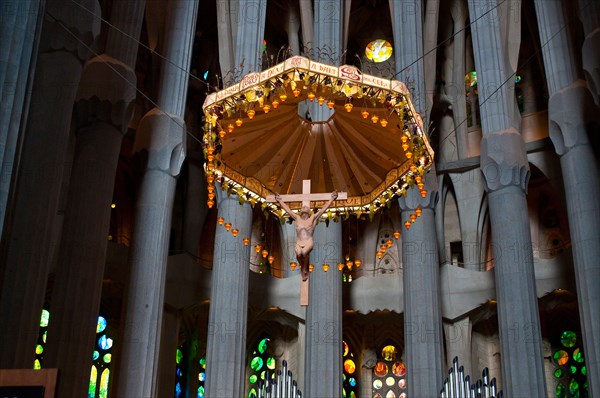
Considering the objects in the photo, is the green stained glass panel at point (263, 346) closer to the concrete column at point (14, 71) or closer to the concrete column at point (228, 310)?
the concrete column at point (228, 310)

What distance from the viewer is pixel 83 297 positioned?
1317 cm

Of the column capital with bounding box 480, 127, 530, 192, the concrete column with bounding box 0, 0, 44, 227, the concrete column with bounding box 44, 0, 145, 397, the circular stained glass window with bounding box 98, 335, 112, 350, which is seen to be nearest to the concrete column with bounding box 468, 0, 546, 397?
the column capital with bounding box 480, 127, 530, 192

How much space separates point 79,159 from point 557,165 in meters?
11.6

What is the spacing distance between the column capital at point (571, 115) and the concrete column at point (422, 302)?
2881mm

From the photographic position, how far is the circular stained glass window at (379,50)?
23.9 meters

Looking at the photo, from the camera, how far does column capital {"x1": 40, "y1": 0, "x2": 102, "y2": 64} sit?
40.5ft

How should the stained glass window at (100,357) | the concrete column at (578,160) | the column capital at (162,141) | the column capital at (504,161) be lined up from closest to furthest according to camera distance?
the concrete column at (578,160), the column capital at (162,141), the column capital at (504,161), the stained glass window at (100,357)

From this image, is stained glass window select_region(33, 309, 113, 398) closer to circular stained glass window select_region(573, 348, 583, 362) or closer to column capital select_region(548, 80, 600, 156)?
column capital select_region(548, 80, 600, 156)

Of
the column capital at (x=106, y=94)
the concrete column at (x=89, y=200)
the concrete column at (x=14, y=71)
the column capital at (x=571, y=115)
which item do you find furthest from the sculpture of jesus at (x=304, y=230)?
the column capital at (x=571, y=115)

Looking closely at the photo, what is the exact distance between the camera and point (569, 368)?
786 inches

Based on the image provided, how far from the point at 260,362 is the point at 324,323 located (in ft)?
18.0

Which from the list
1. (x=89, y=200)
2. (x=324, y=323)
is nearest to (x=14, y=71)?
(x=89, y=200)

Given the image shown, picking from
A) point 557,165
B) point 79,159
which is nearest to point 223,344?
point 79,159

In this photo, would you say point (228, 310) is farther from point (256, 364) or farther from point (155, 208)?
point (256, 364)
